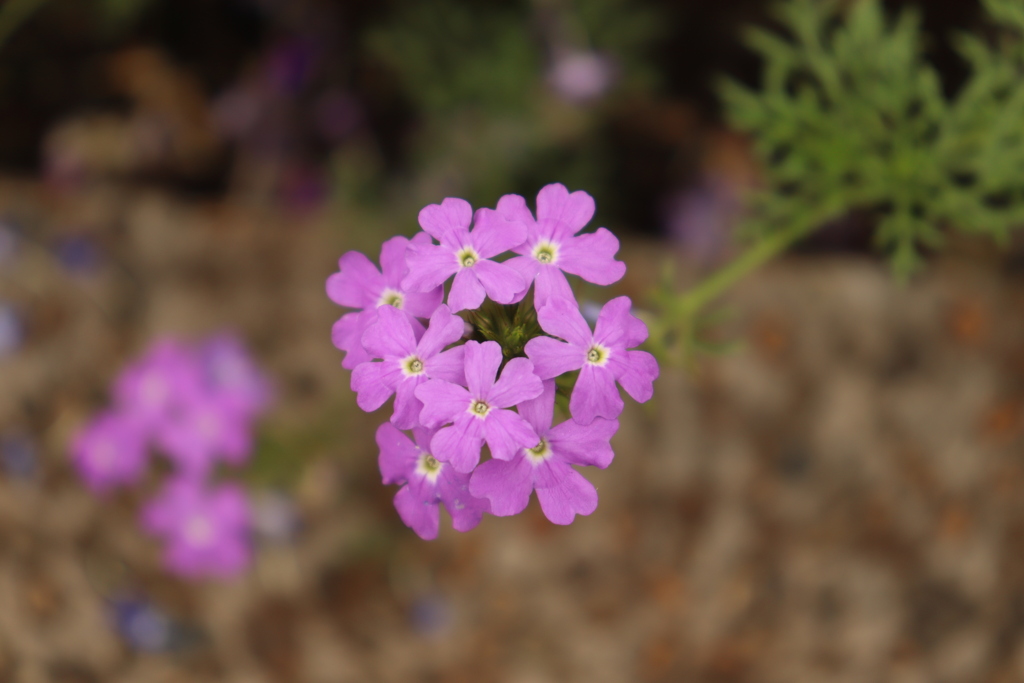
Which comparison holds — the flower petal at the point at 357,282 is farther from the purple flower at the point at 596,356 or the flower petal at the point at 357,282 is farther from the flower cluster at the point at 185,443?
the flower cluster at the point at 185,443

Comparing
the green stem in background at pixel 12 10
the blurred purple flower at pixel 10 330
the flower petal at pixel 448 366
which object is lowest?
the flower petal at pixel 448 366

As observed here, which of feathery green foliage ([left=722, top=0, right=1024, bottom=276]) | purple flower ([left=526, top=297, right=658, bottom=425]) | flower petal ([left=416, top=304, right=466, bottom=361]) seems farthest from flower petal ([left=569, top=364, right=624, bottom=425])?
feathery green foliage ([left=722, top=0, right=1024, bottom=276])

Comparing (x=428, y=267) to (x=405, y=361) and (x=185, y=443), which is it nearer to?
(x=405, y=361)

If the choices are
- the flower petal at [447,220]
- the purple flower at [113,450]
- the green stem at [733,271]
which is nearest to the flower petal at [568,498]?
the flower petal at [447,220]

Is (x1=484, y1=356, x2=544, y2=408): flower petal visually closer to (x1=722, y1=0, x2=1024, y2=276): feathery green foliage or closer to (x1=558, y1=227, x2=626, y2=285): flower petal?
(x1=558, y1=227, x2=626, y2=285): flower petal

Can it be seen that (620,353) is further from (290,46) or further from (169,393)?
(290,46)

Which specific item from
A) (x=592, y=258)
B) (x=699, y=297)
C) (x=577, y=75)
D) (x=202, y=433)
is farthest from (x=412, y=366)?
(x=577, y=75)
